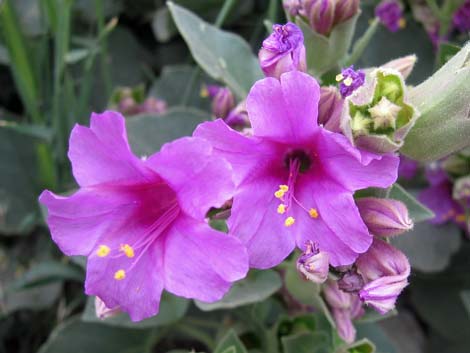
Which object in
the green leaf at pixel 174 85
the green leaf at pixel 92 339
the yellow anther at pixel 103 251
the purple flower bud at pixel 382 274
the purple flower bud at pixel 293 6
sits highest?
the purple flower bud at pixel 293 6

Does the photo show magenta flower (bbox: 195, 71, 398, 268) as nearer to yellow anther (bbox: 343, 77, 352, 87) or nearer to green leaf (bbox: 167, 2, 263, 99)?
yellow anther (bbox: 343, 77, 352, 87)

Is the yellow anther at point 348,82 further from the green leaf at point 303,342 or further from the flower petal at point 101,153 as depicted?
the green leaf at point 303,342

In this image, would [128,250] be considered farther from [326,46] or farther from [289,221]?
[326,46]

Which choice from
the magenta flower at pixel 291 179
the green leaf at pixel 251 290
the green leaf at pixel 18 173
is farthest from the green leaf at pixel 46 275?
the magenta flower at pixel 291 179

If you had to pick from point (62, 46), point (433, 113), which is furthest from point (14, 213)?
point (433, 113)

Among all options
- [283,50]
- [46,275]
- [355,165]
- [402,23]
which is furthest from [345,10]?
[46,275]
